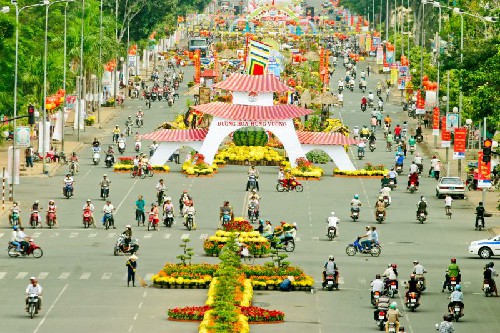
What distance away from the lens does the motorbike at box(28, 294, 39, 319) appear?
65.8 meters

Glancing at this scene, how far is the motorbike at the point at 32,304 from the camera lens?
65.8 metres

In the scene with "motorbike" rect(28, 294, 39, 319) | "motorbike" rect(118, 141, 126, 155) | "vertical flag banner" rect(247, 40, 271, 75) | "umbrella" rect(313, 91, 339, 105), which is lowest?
"motorbike" rect(28, 294, 39, 319)

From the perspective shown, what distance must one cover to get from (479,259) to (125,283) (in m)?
16.8

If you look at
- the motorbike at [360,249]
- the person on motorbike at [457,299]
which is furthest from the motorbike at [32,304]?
the motorbike at [360,249]

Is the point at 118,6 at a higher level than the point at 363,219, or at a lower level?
higher

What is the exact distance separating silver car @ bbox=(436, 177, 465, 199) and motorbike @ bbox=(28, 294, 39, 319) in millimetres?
42544

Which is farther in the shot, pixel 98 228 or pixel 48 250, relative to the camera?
pixel 98 228

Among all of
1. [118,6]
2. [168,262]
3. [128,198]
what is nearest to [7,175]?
[128,198]

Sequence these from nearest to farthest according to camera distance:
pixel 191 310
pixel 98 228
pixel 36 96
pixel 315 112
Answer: pixel 191 310
pixel 98 228
pixel 36 96
pixel 315 112

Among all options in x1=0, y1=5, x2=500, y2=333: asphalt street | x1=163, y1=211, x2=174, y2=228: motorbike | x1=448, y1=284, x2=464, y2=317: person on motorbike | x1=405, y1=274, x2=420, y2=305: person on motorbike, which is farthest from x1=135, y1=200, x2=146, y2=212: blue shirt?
x1=448, y1=284, x2=464, y2=317: person on motorbike

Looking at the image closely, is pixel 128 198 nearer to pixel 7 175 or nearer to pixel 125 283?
pixel 7 175

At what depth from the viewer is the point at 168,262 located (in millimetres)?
79062

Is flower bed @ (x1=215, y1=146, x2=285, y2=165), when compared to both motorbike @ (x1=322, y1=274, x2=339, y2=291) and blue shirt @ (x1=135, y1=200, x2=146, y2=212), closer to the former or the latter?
blue shirt @ (x1=135, y1=200, x2=146, y2=212)

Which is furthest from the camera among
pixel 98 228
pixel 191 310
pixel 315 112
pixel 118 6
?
pixel 118 6
